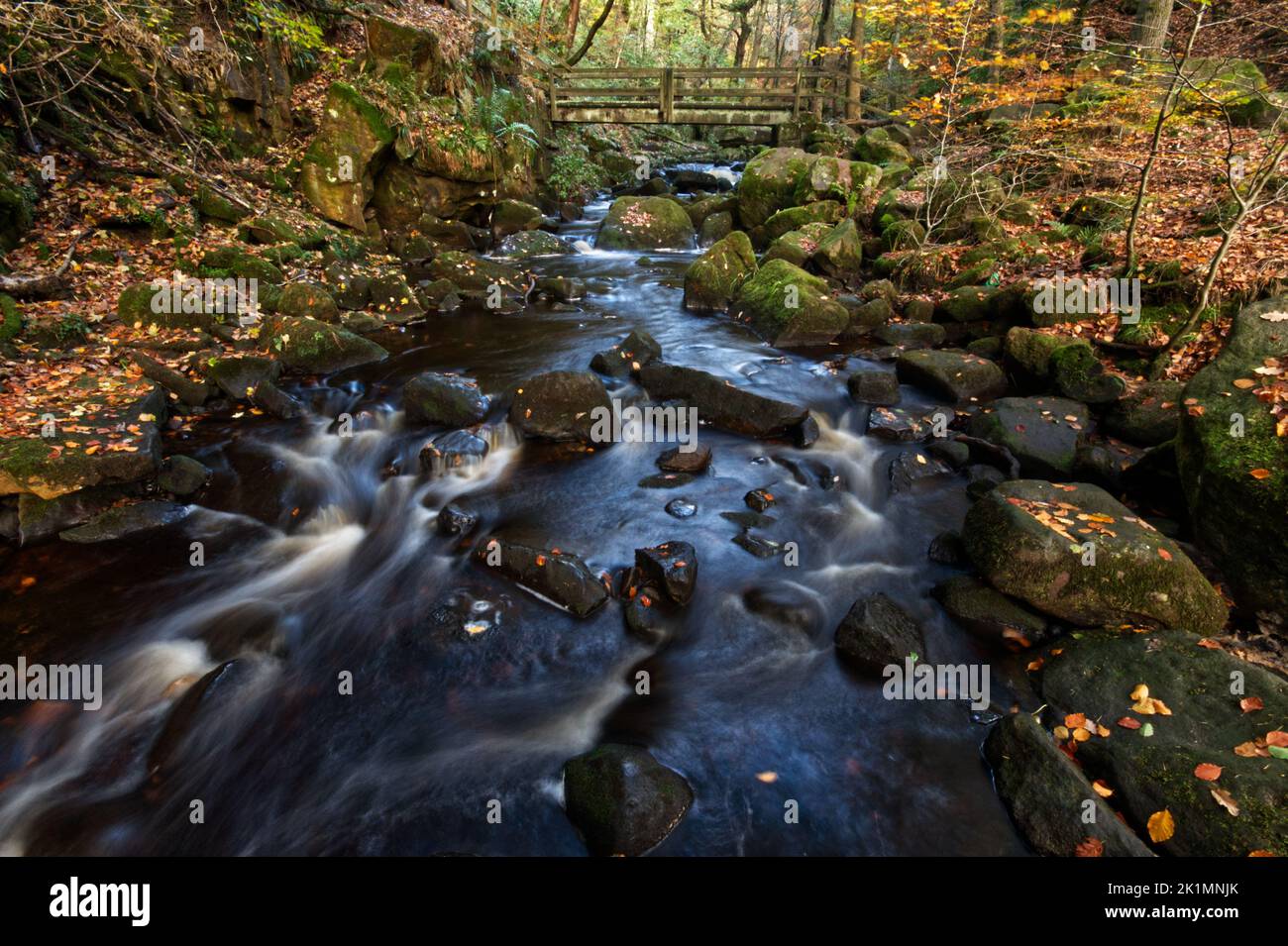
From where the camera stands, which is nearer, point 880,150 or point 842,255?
point 842,255

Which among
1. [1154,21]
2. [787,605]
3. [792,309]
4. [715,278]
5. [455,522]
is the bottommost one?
[787,605]

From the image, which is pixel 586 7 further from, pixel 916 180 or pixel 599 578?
pixel 599 578

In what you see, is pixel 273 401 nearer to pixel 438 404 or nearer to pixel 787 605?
pixel 438 404

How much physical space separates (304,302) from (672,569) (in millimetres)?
7903

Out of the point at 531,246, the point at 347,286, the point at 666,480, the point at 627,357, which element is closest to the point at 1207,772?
the point at 666,480

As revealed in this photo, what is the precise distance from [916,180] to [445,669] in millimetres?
13152

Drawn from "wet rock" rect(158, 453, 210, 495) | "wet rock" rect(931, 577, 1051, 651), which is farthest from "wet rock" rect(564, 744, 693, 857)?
"wet rock" rect(158, 453, 210, 495)

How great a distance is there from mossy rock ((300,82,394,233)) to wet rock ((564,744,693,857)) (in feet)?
41.1

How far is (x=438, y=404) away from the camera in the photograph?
7.93 meters

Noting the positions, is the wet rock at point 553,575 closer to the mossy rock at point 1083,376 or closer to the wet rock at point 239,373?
the wet rock at point 239,373
